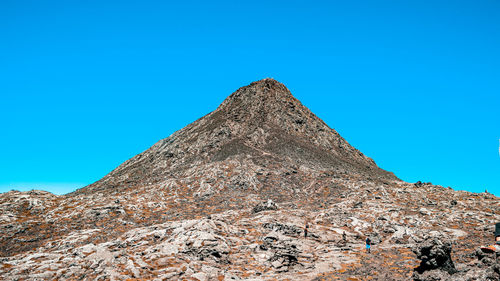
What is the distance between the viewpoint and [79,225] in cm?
4912

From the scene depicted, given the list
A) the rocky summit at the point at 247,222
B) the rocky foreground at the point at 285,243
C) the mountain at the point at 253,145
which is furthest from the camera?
the mountain at the point at 253,145

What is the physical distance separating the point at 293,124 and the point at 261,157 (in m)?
26.2

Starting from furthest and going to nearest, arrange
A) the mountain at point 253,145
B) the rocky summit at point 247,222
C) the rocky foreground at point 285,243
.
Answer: the mountain at point 253,145
the rocky summit at point 247,222
the rocky foreground at point 285,243

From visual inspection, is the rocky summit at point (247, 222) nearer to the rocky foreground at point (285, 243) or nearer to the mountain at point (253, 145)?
the rocky foreground at point (285, 243)

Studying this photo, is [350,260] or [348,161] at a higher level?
[348,161]

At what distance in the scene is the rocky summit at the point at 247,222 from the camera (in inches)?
1222

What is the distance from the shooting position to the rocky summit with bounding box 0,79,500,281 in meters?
31.0

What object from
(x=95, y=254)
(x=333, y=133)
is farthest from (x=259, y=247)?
(x=333, y=133)

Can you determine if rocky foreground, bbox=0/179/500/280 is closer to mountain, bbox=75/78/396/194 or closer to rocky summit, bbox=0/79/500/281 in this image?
rocky summit, bbox=0/79/500/281

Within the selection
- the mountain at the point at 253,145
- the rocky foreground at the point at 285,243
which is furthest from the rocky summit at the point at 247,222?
the mountain at the point at 253,145

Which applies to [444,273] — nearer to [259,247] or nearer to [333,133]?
[259,247]

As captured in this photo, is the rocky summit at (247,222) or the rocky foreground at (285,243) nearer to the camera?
the rocky foreground at (285,243)

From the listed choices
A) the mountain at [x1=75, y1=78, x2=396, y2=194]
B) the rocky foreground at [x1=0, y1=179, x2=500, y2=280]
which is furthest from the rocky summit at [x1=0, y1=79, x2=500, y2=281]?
the mountain at [x1=75, y1=78, x2=396, y2=194]

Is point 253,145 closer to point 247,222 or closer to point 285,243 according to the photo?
point 247,222
